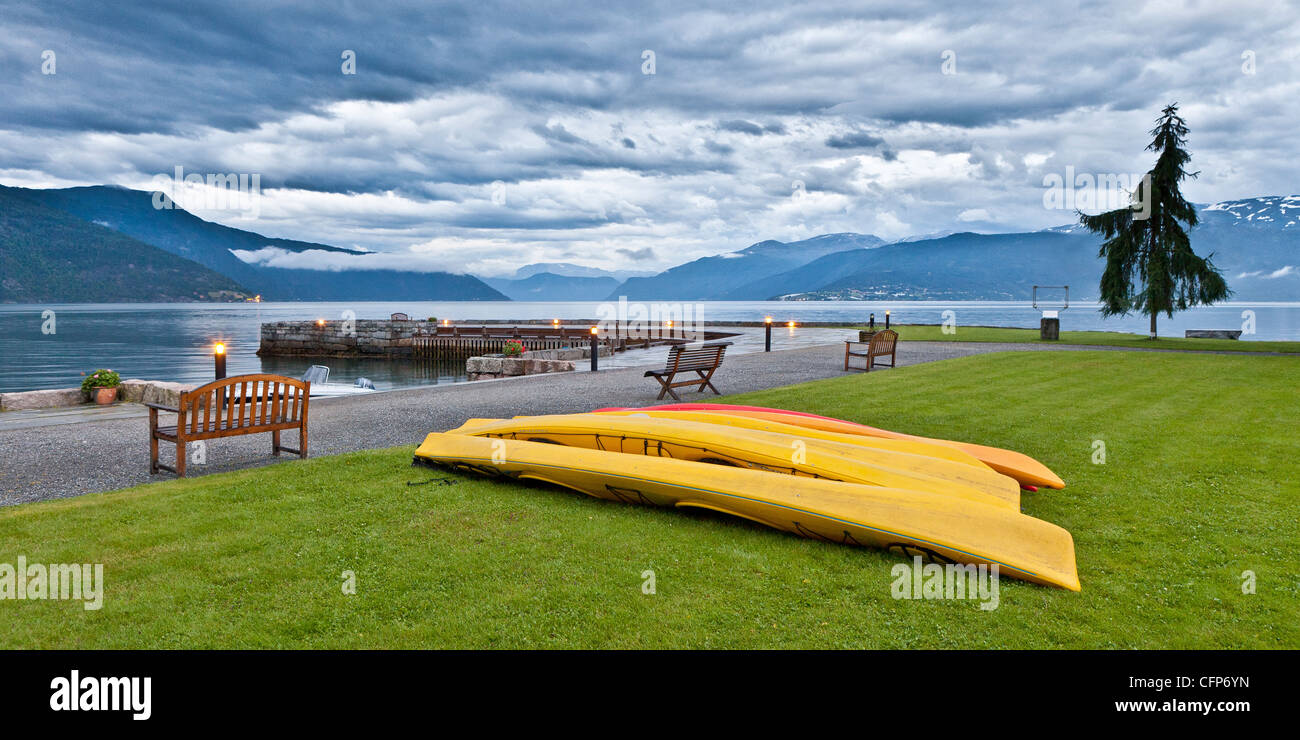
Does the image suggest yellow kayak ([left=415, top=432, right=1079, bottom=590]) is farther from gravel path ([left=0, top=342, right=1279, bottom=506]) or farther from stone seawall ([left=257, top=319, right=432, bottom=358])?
stone seawall ([left=257, top=319, right=432, bottom=358])

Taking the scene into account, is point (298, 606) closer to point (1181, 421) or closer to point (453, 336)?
point (1181, 421)

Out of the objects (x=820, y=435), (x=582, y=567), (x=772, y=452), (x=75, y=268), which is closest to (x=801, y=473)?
(x=772, y=452)

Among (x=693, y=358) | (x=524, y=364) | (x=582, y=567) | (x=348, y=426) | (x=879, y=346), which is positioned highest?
(x=879, y=346)

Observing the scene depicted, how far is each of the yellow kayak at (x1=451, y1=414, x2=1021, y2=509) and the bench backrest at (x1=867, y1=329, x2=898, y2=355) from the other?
11.1 metres

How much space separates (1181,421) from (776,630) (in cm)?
829

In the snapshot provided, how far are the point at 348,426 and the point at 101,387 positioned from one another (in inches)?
307

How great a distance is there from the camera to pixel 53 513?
5348 mm

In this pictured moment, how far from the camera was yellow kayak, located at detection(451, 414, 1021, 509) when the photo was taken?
16.8 ft

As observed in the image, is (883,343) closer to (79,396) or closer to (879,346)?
(879,346)

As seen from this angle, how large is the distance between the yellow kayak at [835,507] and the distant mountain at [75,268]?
222416mm

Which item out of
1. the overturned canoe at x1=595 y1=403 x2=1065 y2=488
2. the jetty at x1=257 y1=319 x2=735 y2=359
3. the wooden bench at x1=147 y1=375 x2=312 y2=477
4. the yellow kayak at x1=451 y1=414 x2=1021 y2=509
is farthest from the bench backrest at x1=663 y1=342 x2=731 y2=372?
the jetty at x1=257 y1=319 x2=735 y2=359

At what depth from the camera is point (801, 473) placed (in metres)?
5.26
